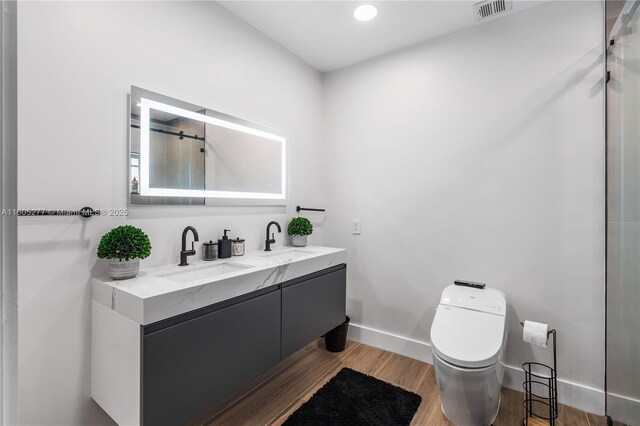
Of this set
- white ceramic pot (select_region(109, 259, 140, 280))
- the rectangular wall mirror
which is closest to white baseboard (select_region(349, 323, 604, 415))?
the rectangular wall mirror

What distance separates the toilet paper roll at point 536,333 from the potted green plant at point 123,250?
2049 mm

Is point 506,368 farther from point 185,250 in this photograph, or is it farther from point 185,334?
point 185,250

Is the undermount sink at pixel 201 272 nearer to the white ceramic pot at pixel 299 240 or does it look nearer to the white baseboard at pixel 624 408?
the white ceramic pot at pixel 299 240

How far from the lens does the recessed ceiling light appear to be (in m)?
1.94

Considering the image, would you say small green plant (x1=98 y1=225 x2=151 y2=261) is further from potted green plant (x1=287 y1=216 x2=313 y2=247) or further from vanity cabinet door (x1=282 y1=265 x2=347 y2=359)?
potted green plant (x1=287 y1=216 x2=313 y2=247)

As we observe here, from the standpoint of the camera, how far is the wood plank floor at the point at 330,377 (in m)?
1.70

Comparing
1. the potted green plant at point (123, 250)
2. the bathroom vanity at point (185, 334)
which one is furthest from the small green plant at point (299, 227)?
the potted green plant at point (123, 250)

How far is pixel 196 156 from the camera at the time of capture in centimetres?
181

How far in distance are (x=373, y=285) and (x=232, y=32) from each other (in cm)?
219

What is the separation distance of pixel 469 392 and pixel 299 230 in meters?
1.49

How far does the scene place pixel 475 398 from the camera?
154 cm

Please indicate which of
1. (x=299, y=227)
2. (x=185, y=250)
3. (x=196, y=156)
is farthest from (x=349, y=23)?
(x=185, y=250)

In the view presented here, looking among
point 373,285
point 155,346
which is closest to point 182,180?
point 155,346

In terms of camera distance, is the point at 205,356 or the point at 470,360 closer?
the point at 205,356
